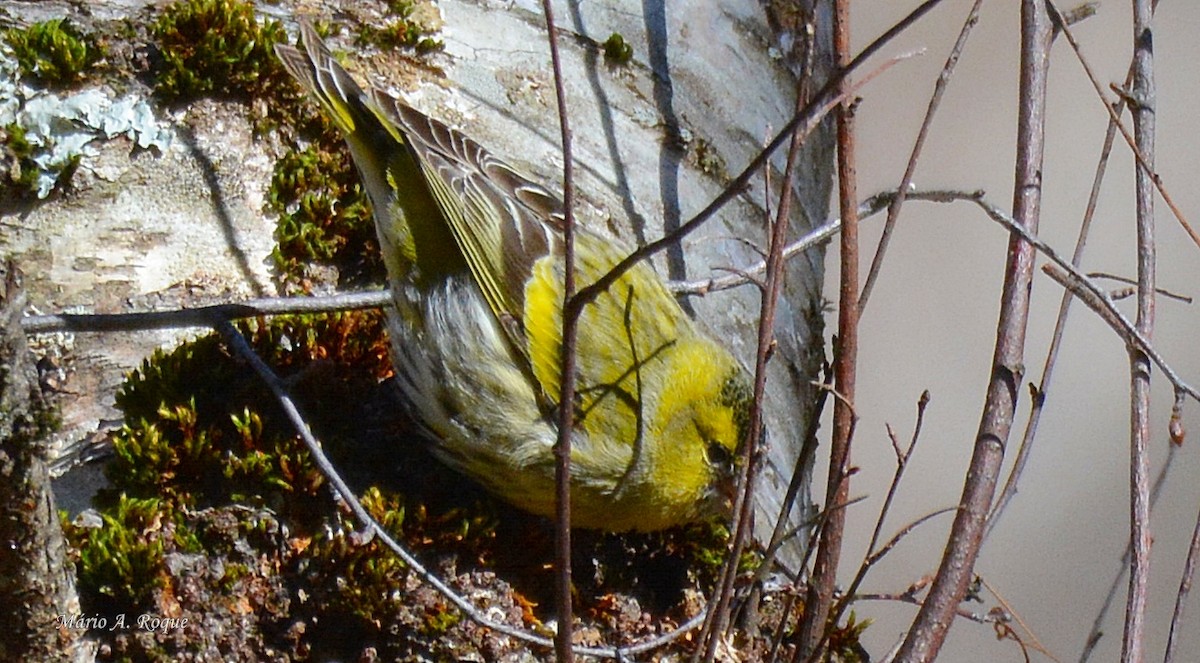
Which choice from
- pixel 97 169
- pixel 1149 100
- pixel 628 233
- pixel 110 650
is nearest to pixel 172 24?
pixel 97 169

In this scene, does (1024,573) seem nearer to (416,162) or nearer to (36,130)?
(416,162)

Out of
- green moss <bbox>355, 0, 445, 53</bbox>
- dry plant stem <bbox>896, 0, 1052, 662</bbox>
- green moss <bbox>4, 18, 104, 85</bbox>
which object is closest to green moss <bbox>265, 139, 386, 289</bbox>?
green moss <bbox>355, 0, 445, 53</bbox>

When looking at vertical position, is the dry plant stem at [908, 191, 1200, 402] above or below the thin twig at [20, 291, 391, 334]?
above

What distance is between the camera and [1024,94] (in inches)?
129

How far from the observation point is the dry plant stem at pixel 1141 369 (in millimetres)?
2682

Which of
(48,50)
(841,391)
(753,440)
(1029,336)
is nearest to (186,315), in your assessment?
(48,50)

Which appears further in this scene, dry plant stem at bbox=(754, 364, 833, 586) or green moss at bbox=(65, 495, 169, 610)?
green moss at bbox=(65, 495, 169, 610)

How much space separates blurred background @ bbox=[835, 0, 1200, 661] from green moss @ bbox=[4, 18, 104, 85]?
4.48 m

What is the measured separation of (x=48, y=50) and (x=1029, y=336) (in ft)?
21.7

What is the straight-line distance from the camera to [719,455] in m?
3.50

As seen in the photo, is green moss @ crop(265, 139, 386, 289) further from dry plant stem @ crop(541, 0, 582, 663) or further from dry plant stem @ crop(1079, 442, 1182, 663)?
dry plant stem @ crop(1079, 442, 1182, 663)

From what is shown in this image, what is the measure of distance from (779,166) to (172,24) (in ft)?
5.50

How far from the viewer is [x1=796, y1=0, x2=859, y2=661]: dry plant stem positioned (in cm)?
283

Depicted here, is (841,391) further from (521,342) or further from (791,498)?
(521,342)
